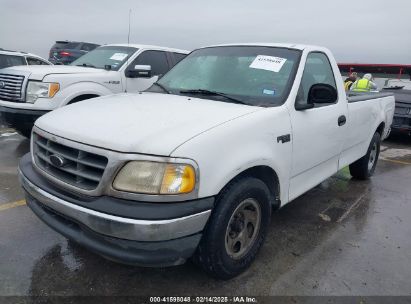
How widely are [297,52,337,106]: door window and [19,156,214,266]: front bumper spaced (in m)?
1.68

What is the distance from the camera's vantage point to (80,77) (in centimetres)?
607

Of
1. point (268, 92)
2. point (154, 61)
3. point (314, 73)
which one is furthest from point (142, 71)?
point (268, 92)

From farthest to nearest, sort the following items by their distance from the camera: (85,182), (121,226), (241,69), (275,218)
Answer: (275,218)
(241,69)
(85,182)
(121,226)

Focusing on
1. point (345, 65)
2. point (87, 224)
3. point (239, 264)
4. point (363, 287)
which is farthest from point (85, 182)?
point (345, 65)

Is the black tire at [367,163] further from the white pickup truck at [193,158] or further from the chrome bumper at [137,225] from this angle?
the chrome bumper at [137,225]

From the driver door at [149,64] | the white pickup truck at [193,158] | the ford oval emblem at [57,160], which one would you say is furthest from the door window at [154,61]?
the ford oval emblem at [57,160]

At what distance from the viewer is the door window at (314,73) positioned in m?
3.57

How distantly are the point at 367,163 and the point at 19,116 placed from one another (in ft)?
16.8

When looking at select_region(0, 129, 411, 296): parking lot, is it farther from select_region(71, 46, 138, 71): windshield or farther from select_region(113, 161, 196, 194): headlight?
select_region(71, 46, 138, 71): windshield

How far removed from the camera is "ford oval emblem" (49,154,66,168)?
8.70ft

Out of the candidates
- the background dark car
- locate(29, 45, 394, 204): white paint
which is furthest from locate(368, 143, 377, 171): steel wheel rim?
the background dark car

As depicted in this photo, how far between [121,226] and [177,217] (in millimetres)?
336

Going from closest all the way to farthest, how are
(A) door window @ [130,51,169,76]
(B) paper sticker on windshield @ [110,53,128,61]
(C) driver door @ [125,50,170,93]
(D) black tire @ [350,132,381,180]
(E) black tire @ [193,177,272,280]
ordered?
(E) black tire @ [193,177,272,280], (D) black tire @ [350,132,381,180], (C) driver door @ [125,50,170,93], (B) paper sticker on windshield @ [110,53,128,61], (A) door window @ [130,51,169,76]

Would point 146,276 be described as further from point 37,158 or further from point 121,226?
point 37,158
